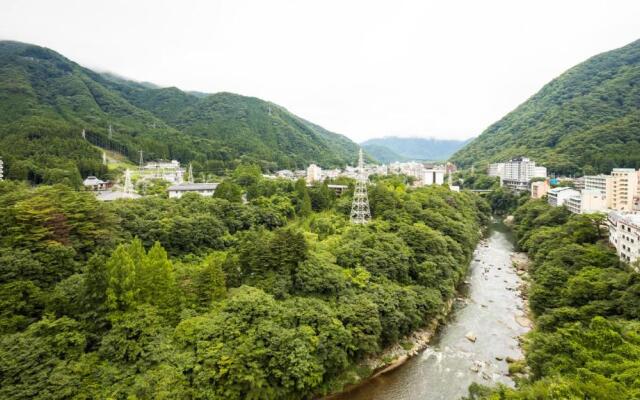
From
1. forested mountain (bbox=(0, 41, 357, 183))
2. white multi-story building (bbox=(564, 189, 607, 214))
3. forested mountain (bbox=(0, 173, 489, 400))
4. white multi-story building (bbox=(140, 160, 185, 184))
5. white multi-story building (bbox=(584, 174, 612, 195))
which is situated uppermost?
forested mountain (bbox=(0, 41, 357, 183))

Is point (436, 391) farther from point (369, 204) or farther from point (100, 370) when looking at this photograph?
point (369, 204)

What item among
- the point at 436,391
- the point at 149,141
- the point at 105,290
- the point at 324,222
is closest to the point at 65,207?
the point at 105,290

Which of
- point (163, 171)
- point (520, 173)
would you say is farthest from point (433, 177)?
point (163, 171)

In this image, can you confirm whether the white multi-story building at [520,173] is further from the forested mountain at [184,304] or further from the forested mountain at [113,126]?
the forested mountain at [184,304]

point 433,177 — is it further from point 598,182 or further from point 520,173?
point 598,182

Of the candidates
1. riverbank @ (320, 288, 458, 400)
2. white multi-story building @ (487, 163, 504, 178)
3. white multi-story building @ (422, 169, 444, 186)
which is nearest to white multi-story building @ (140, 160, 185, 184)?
riverbank @ (320, 288, 458, 400)

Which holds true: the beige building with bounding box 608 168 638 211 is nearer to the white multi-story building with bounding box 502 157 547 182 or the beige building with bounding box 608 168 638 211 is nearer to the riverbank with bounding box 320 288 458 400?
the white multi-story building with bounding box 502 157 547 182
